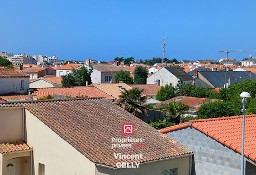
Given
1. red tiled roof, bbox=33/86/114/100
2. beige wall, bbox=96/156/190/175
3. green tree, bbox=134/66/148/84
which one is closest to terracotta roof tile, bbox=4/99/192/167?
beige wall, bbox=96/156/190/175

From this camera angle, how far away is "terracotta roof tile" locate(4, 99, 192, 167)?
14906mm

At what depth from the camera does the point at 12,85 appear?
44594 mm

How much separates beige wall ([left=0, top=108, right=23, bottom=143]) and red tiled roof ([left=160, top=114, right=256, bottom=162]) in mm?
5755

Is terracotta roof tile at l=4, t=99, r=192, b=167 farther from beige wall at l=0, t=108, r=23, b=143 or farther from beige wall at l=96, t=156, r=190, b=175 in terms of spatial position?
beige wall at l=0, t=108, r=23, b=143

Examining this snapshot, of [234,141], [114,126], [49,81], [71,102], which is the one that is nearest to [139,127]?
[114,126]

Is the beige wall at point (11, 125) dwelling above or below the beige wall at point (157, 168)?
above

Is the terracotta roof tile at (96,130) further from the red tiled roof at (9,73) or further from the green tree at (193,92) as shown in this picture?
the green tree at (193,92)

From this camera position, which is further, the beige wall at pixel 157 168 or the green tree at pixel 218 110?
the green tree at pixel 218 110

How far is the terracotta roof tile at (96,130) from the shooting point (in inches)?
587

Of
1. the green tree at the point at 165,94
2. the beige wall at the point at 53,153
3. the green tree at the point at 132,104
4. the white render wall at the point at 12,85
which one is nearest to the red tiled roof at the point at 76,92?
the white render wall at the point at 12,85

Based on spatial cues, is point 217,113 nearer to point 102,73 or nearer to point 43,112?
point 43,112

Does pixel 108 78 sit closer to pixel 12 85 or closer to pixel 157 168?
pixel 12 85

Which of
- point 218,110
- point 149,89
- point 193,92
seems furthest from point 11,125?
point 149,89

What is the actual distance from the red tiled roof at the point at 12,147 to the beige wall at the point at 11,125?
34 centimetres
